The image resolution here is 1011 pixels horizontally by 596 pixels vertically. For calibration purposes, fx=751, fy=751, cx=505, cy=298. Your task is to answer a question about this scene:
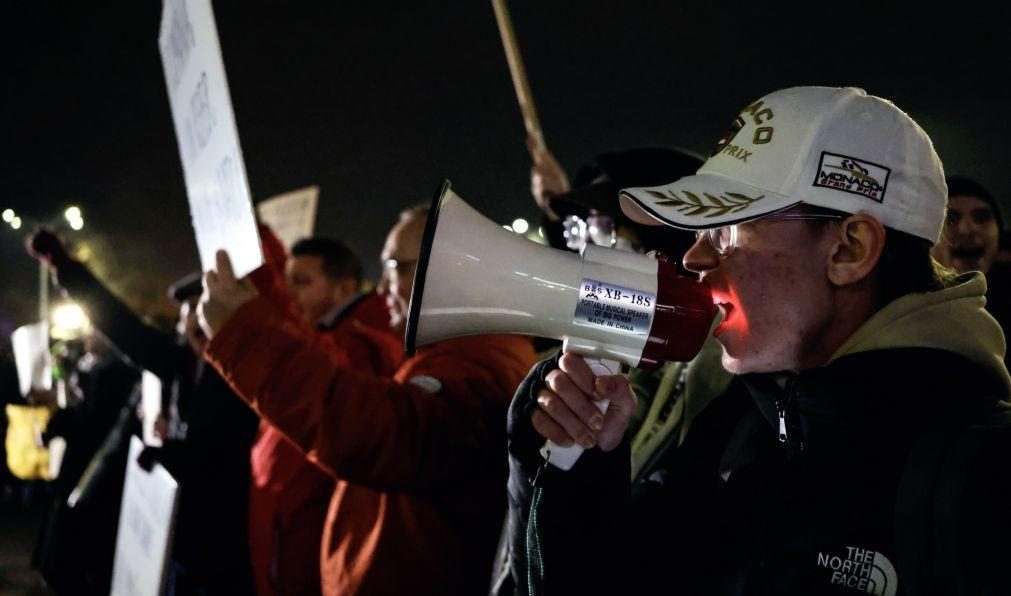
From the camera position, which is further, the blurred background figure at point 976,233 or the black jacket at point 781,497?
the blurred background figure at point 976,233

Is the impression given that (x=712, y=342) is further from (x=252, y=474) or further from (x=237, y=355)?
(x=252, y=474)

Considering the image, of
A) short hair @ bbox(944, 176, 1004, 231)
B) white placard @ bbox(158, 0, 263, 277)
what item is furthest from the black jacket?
short hair @ bbox(944, 176, 1004, 231)

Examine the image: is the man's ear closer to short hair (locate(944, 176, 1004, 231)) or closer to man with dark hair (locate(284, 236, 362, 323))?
short hair (locate(944, 176, 1004, 231))

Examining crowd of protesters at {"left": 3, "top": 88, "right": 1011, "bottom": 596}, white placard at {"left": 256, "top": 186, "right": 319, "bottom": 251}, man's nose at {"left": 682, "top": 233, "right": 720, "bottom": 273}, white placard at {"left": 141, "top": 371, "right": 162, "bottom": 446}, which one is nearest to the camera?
crowd of protesters at {"left": 3, "top": 88, "right": 1011, "bottom": 596}

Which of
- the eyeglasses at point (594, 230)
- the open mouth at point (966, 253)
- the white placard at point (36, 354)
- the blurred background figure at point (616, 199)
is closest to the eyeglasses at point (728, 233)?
the blurred background figure at point (616, 199)

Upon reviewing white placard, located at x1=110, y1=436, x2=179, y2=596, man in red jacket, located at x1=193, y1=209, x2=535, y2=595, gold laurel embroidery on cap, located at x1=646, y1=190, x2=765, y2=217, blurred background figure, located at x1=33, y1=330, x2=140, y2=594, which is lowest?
blurred background figure, located at x1=33, y1=330, x2=140, y2=594

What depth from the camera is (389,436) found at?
2.24 metres

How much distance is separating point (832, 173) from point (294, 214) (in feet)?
16.3

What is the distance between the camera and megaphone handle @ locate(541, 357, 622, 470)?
5.06 ft

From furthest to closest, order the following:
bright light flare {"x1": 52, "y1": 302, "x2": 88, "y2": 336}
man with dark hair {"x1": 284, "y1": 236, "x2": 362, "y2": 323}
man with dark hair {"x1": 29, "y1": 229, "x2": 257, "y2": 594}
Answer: bright light flare {"x1": 52, "y1": 302, "x2": 88, "y2": 336} → man with dark hair {"x1": 284, "y1": 236, "x2": 362, "y2": 323} → man with dark hair {"x1": 29, "y1": 229, "x2": 257, "y2": 594}

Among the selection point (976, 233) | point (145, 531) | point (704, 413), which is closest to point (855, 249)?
point (704, 413)

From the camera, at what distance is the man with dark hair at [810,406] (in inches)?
49.7

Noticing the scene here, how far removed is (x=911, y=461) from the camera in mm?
1246

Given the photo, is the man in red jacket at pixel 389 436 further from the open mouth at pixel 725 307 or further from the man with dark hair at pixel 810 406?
the open mouth at pixel 725 307
